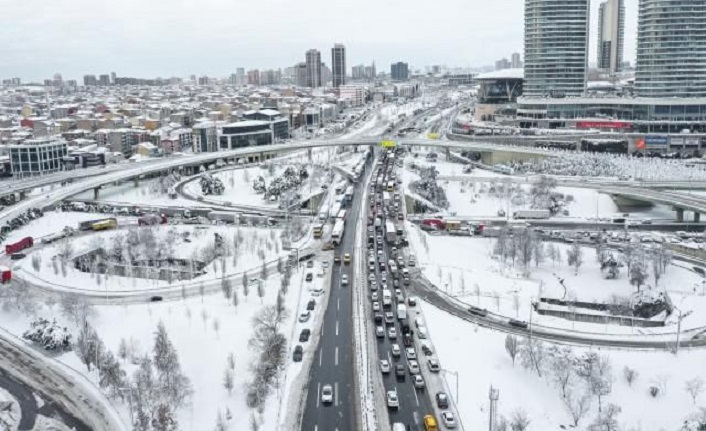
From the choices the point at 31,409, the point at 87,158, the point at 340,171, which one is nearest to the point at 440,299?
the point at 31,409

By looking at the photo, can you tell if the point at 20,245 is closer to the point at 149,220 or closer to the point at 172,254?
the point at 149,220

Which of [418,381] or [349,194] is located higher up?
[349,194]

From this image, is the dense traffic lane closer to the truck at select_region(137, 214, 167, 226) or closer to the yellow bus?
the truck at select_region(137, 214, 167, 226)

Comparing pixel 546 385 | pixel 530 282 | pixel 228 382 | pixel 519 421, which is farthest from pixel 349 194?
pixel 519 421

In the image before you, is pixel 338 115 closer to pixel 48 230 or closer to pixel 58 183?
pixel 58 183

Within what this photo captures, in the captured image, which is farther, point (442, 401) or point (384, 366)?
point (384, 366)

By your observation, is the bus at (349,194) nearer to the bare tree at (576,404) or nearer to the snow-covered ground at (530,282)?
the snow-covered ground at (530,282)

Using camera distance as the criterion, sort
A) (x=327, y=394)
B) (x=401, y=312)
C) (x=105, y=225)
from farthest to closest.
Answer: (x=105, y=225)
(x=401, y=312)
(x=327, y=394)

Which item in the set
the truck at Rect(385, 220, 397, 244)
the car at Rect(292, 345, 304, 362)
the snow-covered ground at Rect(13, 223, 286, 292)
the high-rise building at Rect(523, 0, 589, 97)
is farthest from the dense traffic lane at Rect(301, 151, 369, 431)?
the high-rise building at Rect(523, 0, 589, 97)
